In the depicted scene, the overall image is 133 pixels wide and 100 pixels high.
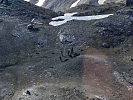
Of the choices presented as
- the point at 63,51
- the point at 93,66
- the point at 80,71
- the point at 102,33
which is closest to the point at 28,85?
the point at 80,71

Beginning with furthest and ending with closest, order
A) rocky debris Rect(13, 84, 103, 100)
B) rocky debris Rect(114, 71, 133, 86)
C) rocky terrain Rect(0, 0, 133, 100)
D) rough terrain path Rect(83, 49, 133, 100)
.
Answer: rocky debris Rect(114, 71, 133, 86) < rocky terrain Rect(0, 0, 133, 100) < rough terrain path Rect(83, 49, 133, 100) < rocky debris Rect(13, 84, 103, 100)

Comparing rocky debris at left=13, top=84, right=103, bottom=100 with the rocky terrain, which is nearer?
rocky debris at left=13, top=84, right=103, bottom=100

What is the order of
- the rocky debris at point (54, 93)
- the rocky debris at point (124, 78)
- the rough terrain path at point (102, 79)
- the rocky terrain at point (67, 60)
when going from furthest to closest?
the rocky debris at point (124, 78) → the rocky terrain at point (67, 60) → the rough terrain path at point (102, 79) → the rocky debris at point (54, 93)

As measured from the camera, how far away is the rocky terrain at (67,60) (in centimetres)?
1850

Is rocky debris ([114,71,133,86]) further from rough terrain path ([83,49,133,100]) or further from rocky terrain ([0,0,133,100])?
rough terrain path ([83,49,133,100])

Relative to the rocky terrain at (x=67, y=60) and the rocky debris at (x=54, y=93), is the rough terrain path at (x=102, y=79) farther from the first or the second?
the rocky debris at (x=54, y=93)

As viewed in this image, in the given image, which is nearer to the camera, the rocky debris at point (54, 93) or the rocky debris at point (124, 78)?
the rocky debris at point (54, 93)

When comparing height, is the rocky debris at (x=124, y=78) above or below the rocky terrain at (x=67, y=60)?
below

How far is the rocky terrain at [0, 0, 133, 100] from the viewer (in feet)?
60.7

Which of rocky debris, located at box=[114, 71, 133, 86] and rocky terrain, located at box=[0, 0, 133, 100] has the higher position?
rocky terrain, located at box=[0, 0, 133, 100]

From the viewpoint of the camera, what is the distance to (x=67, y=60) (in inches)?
1003

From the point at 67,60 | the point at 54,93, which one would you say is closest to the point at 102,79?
the point at 54,93

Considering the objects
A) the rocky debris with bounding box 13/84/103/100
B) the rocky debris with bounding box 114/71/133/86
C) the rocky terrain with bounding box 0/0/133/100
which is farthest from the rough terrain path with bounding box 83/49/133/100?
the rocky debris with bounding box 13/84/103/100

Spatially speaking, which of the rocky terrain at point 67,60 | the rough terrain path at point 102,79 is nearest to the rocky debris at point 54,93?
the rocky terrain at point 67,60
